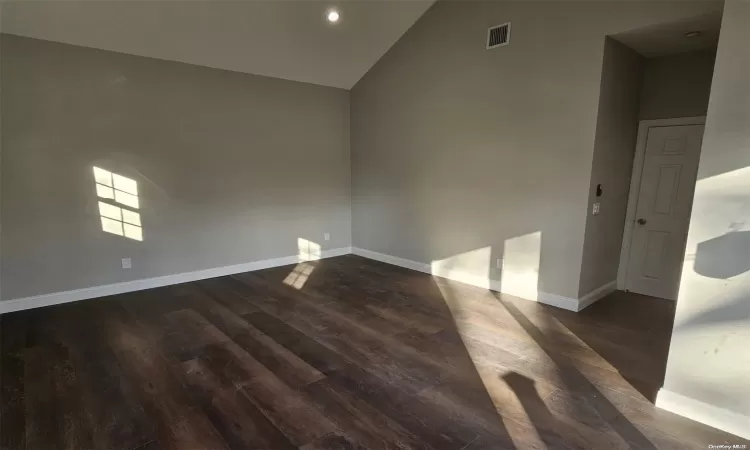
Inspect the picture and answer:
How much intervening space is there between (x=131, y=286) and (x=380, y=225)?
336 cm

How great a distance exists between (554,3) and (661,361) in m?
3.36

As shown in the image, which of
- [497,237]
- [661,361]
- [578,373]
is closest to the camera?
[578,373]

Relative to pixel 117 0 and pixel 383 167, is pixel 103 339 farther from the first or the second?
pixel 383 167

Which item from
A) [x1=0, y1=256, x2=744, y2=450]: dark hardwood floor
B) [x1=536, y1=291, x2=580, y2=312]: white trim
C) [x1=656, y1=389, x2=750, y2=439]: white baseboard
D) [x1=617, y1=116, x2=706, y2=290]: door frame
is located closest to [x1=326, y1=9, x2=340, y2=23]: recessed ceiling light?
[x1=0, y1=256, x2=744, y2=450]: dark hardwood floor

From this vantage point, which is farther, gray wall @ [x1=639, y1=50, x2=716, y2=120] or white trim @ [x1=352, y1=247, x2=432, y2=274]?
white trim @ [x1=352, y1=247, x2=432, y2=274]

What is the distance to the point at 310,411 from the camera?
2234mm

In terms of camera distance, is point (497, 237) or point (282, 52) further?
point (282, 52)

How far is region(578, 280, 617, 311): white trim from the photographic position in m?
3.88

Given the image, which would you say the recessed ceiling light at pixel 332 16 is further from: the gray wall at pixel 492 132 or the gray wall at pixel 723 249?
the gray wall at pixel 723 249

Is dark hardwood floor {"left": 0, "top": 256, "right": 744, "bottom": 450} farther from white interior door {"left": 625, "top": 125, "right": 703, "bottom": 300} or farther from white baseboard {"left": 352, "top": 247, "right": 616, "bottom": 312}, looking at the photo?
white interior door {"left": 625, "top": 125, "right": 703, "bottom": 300}

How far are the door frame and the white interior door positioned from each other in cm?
3

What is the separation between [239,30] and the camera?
411cm

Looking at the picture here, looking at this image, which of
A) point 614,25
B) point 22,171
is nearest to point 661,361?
point 614,25

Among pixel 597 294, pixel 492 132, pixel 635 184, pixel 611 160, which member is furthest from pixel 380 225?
pixel 635 184
